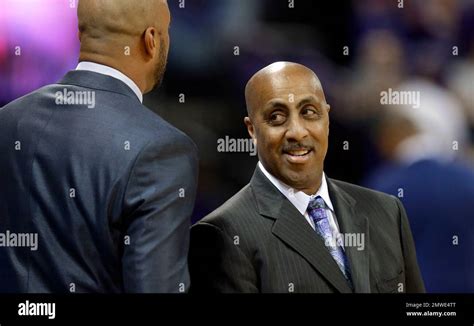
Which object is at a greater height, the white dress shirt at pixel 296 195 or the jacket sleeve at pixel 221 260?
the white dress shirt at pixel 296 195

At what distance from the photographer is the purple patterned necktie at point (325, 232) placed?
3047mm

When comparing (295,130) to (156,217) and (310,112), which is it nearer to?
(310,112)

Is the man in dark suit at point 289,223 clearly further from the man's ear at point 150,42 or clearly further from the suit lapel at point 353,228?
the man's ear at point 150,42

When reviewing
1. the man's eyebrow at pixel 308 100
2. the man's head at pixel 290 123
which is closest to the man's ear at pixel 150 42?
the man's head at pixel 290 123

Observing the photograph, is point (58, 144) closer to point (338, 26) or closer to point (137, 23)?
point (137, 23)

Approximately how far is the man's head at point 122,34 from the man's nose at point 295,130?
0.60 m

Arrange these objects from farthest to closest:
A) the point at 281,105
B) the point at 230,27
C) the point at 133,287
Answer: the point at 230,27
the point at 281,105
the point at 133,287

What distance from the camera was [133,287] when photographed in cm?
263

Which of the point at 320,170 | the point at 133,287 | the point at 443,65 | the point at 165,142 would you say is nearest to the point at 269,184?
the point at 320,170

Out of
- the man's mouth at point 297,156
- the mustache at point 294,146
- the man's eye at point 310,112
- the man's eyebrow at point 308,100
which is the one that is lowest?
the man's mouth at point 297,156

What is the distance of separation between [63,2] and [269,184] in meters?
1.13

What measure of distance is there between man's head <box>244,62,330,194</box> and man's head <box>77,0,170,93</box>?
0.48m

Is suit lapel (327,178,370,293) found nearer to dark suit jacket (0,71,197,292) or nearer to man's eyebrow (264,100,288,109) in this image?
man's eyebrow (264,100,288,109)

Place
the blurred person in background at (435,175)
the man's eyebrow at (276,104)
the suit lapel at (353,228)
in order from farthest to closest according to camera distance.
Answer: the blurred person in background at (435,175), the suit lapel at (353,228), the man's eyebrow at (276,104)
